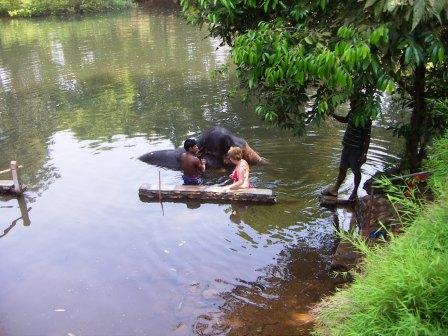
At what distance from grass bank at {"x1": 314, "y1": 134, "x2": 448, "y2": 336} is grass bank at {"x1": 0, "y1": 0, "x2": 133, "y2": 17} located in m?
43.8

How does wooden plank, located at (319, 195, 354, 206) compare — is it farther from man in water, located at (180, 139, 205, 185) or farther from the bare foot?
man in water, located at (180, 139, 205, 185)

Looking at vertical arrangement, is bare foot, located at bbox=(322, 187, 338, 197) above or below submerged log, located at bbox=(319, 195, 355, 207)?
above

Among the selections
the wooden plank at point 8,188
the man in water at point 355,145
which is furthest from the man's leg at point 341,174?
the wooden plank at point 8,188

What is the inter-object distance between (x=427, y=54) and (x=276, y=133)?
6.58 meters

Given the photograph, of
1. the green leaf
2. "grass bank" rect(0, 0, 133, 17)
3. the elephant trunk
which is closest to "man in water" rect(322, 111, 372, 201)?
the elephant trunk

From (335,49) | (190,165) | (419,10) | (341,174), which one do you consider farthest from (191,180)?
(419,10)

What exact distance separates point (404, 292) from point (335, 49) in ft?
8.23

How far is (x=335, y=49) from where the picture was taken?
4680mm

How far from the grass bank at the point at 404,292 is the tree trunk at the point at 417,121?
9.79 ft

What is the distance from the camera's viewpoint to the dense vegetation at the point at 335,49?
464 centimetres

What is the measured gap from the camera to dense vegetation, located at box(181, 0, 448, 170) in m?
4.64

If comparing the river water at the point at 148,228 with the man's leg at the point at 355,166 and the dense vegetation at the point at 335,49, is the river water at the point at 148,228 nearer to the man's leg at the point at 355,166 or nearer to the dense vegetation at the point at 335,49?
the man's leg at the point at 355,166

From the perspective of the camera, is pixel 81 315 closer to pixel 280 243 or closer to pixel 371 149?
pixel 280 243

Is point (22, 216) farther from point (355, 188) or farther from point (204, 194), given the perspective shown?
point (355, 188)
